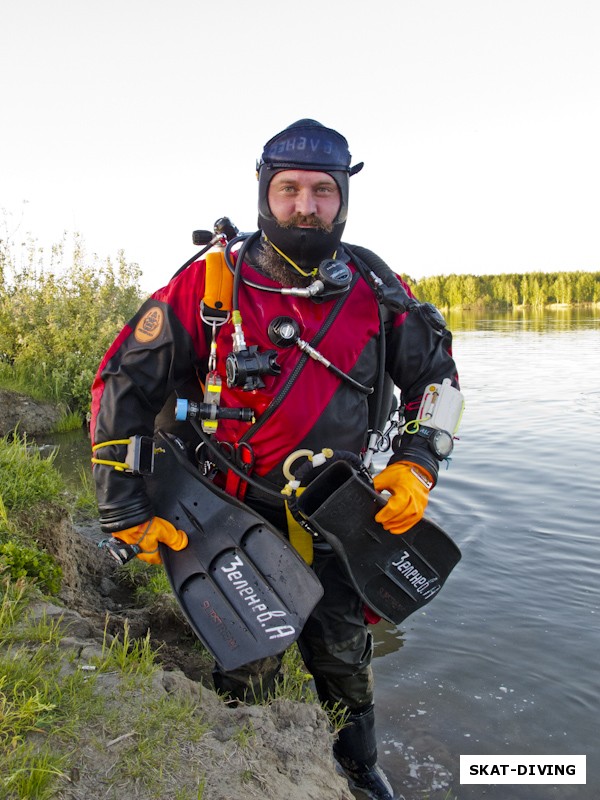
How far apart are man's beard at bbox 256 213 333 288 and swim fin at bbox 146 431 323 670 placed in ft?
2.98

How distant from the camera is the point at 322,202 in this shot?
2930mm

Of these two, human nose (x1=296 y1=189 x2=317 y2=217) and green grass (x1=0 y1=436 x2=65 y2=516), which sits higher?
human nose (x1=296 y1=189 x2=317 y2=217)

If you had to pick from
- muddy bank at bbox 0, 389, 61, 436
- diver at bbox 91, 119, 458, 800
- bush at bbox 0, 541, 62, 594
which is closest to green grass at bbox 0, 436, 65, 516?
bush at bbox 0, 541, 62, 594

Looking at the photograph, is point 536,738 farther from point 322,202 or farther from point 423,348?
point 322,202

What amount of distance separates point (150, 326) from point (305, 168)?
975 mm

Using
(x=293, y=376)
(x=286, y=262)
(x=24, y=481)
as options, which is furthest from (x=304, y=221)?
(x=24, y=481)

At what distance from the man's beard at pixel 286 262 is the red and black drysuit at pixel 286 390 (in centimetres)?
7

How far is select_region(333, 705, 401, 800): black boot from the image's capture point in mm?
3068

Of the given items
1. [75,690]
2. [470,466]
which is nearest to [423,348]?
[75,690]

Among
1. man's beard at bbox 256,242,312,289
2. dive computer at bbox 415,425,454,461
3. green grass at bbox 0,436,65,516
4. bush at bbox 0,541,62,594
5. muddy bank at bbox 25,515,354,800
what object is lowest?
muddy bank at bbox 25,515,354,800

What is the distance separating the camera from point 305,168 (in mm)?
2867

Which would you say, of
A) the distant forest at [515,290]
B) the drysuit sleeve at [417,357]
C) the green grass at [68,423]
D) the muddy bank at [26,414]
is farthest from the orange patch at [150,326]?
the distant forest at [515,290]

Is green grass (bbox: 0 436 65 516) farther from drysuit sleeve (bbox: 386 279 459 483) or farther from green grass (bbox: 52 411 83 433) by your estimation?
green grass (bbox: 52 411 83 433)

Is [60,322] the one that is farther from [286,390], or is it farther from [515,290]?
[515,290]
